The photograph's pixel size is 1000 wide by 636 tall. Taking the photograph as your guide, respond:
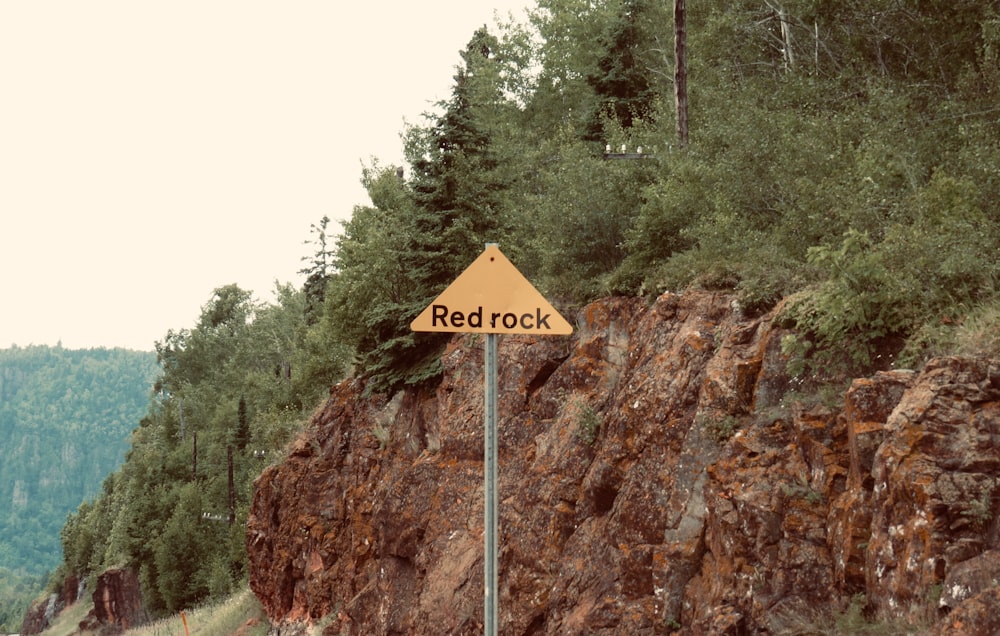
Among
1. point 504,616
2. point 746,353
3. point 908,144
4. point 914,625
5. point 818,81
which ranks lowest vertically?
point 504,616

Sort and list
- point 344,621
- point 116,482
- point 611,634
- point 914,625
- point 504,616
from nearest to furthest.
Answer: point 914,625, point 611,634, point 504,616, point 344,621, point 116,482

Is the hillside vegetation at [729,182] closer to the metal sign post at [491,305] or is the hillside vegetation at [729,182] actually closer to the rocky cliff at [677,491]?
the rocky cliff at [677,491]

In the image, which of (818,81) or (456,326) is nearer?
(456,326)

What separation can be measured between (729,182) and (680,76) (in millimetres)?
7380

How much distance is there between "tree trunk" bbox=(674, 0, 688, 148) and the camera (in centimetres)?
2066

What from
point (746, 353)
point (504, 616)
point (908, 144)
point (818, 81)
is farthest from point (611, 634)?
point (818, 81)

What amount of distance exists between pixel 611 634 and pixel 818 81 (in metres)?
14.0

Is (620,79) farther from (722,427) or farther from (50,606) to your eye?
(50,606)

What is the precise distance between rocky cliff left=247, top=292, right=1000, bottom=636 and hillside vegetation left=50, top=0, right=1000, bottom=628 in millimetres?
720

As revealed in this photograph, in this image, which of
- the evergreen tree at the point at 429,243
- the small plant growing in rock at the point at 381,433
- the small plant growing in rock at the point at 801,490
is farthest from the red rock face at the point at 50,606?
the small plant growing in rock at the point at 801,490

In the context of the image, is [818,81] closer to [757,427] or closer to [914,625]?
[757,427]

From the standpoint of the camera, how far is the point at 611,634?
10391 mm

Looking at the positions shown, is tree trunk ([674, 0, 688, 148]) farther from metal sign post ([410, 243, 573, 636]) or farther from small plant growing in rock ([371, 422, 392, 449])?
metal sign post ([410, 243, 573, 636])

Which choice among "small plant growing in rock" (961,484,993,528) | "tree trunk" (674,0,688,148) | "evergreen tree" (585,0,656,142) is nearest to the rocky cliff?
"small plant growing in rock" (961,484,993,528)
